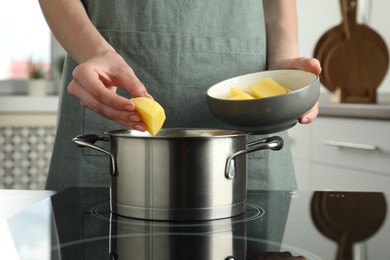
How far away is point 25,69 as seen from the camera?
3.42 m

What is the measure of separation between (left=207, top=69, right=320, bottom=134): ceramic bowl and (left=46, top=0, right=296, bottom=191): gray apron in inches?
9.4

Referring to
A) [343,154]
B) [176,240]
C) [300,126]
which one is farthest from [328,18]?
[176,240]

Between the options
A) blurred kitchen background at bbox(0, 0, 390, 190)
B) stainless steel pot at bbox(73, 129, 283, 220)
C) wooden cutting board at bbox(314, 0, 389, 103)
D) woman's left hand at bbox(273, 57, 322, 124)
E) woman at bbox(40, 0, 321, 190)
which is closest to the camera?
stainless steel pot at bbox(73, 129, 283, 220)

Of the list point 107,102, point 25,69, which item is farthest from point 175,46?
point 25,69

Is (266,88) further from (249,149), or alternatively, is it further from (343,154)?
(343,154)

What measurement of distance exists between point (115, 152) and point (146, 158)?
5 cm

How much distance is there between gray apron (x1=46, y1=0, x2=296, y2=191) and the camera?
3.86 ft

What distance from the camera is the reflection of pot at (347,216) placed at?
0.69m

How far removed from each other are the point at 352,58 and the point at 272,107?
5.76 ft

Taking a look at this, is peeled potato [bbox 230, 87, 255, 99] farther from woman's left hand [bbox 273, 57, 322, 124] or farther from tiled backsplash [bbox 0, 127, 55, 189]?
tiled backsplash [bbox 0, 127, 55, 189]

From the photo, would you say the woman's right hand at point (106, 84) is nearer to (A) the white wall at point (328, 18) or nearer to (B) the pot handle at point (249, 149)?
(B) the pot handle at point (249, 149)

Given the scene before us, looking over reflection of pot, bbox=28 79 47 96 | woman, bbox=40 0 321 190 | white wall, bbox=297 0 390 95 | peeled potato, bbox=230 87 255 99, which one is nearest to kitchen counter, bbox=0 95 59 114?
reflection of pot, bbox=28 79 47 96

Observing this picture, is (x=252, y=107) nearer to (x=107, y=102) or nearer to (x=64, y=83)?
(x=107, y=102)

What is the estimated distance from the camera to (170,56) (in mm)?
1193
